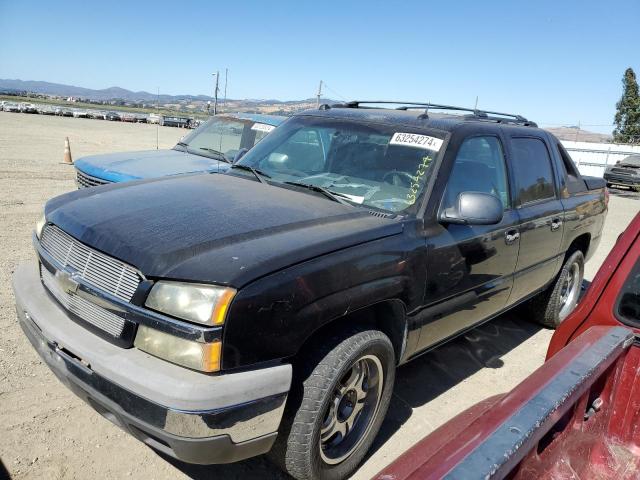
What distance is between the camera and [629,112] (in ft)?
113

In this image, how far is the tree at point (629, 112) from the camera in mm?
33938

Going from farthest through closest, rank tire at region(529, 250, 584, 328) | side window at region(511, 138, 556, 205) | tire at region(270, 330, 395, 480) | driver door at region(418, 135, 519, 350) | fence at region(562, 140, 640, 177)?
fence at region(562, 140, 640, 177), tire at region(529, 250, 584, 328), side window at region(511, 138, 556, 205), driver door at region(418, 135, 519, 350), tire at region(270, 330, 395, 480)

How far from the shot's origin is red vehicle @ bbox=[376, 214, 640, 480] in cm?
137

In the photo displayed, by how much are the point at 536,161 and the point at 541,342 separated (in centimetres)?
179

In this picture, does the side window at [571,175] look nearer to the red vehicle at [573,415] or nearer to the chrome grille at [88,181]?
the red vehicle at [573,415]

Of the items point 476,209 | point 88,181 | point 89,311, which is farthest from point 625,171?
point 89,311

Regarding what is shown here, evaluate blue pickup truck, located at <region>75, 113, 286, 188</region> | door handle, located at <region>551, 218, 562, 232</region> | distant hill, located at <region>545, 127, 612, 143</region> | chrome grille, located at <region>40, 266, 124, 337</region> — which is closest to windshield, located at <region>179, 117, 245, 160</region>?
blue pickup truck, located at <region>75, 113, 286, 188</region>

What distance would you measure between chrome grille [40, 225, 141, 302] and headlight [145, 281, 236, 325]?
0.14 metres

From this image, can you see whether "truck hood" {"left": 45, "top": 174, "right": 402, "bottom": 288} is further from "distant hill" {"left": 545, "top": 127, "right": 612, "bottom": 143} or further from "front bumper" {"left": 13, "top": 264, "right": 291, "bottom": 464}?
"distant hill" {"left": 545, "top": 127, "right": 612, "bottom": 143}

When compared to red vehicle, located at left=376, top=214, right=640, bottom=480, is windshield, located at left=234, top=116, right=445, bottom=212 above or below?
above

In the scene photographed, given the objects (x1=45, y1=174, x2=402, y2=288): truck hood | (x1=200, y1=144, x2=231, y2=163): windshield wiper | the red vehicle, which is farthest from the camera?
(x1=200, y1=144, x2=231, y2=163): windshield wiper

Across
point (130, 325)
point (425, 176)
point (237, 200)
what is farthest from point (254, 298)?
point (425, 176)

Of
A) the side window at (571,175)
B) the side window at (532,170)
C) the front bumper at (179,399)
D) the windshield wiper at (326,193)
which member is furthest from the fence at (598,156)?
the front bumper at (179,399)

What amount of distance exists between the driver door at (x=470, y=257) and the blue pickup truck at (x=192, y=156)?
10.0 feet
